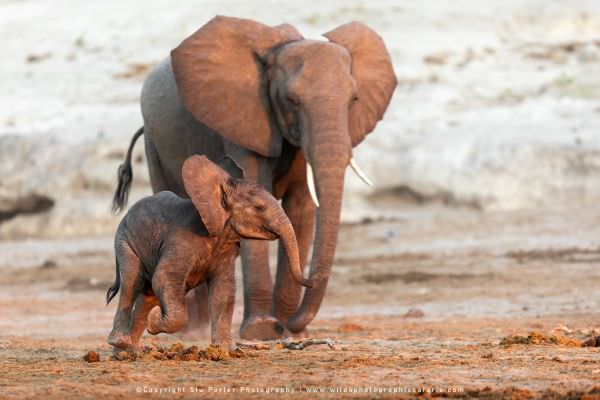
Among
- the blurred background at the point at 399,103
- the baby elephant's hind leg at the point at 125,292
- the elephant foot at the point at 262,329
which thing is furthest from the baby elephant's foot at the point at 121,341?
the blurred background at the point at 399,103

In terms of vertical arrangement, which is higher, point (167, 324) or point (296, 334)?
point (167, 324)

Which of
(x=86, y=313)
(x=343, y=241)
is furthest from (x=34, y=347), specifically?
(x=343, y=241)

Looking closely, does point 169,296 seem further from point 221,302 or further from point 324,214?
point 324,214

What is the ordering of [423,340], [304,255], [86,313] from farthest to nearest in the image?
[86,313] < [304,255] < [423,340]

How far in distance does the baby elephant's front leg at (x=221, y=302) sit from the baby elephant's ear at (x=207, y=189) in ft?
1.14

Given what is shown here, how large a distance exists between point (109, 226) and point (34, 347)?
12503mm

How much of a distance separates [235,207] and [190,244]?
340 mm

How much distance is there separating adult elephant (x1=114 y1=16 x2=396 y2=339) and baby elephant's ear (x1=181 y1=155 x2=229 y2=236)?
6.37ft

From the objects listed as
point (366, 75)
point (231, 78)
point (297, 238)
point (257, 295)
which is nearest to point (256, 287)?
point (257, 295)

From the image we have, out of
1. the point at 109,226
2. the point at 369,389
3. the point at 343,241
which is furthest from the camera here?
the point at 109,226

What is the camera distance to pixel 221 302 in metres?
9.55

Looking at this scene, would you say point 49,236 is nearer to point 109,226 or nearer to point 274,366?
point 109,226

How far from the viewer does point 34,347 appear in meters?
10.9

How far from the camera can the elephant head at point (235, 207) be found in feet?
30.7
